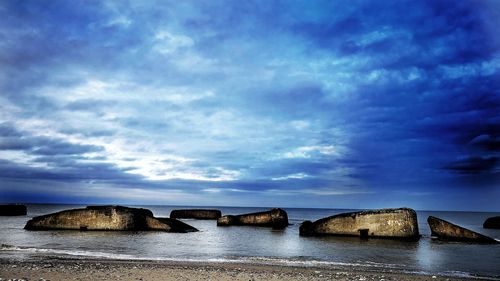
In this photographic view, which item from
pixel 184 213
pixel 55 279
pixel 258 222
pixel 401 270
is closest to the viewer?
pixel 55 279

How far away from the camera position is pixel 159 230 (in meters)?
39.9

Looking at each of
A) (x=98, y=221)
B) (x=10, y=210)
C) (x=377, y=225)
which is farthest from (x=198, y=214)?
(x=377, y=225)

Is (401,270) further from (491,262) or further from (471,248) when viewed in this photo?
(471,248)

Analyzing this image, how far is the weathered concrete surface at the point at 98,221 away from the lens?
39.9 metres

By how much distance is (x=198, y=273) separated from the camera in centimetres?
1452

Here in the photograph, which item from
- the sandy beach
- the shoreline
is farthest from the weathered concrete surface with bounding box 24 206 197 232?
the sandy beach

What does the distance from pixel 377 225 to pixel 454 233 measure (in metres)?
6.84

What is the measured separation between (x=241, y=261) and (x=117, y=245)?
1071 centimetres

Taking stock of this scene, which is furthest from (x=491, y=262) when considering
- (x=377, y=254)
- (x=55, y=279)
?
(x=55, y=279)

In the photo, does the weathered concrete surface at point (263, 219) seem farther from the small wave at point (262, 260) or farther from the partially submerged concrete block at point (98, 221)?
the small wave at point (262, 260)

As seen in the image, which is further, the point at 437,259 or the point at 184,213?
the point at 184,213

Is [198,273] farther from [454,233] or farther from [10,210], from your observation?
[10,210]

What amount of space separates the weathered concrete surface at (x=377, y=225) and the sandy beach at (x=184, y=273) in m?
18.2

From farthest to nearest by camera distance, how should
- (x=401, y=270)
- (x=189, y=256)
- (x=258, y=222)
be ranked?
(x=258, y=222), (x=189, y=256), (x=401, y=270)
